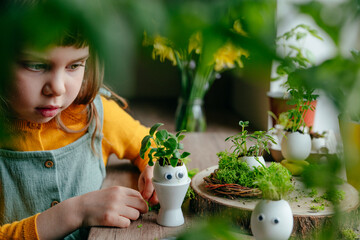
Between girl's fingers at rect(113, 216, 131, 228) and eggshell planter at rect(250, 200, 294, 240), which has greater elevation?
eggshell planter at rect(250, 200, 294, 240)

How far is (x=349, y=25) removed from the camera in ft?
0.45

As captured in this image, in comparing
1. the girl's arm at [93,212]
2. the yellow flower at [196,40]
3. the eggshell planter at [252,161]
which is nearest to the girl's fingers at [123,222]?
the girl's arm at [93,212]

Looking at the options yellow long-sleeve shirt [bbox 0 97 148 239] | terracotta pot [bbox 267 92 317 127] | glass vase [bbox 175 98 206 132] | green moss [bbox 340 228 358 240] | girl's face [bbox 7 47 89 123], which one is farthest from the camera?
glass vase [bbox 175 98 206 132]

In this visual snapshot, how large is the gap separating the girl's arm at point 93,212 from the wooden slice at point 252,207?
4.6 inches

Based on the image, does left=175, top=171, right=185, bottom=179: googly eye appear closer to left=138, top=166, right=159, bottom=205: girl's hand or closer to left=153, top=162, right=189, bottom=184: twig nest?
left=153, top=162, right=189, bottom=184: twig nest

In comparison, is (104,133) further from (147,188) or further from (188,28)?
(188,28)

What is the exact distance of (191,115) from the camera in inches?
56.4

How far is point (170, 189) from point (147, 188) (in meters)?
0.19

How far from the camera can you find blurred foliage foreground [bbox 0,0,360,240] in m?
0.12

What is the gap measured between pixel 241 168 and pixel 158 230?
189 mm

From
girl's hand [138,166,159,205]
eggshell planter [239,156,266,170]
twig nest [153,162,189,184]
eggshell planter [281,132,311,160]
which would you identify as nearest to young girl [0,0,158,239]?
girl's hand [138,166,159,205]

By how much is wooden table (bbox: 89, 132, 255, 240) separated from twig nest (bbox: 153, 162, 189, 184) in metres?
0.09

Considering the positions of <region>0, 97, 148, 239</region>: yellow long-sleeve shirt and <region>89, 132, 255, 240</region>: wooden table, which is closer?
<region>89, 132, 255, 240</region>: wooden table

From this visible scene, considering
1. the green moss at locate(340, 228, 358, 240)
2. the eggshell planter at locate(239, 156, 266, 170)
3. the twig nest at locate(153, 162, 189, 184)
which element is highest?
the eggshell planter at locate(239, 156, 266, 170)
